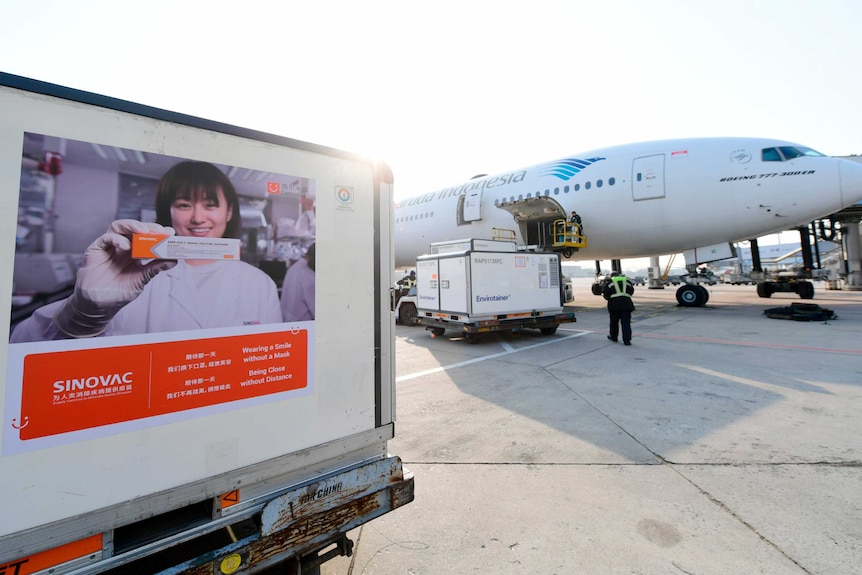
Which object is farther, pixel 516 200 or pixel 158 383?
pixel 516 200

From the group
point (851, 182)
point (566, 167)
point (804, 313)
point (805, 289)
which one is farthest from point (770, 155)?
point (805, 289)

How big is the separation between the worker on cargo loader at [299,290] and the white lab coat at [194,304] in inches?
2.2

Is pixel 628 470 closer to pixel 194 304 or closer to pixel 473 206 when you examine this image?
pixel 194 304

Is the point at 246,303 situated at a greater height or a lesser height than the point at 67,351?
greater

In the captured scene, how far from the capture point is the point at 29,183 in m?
1.42

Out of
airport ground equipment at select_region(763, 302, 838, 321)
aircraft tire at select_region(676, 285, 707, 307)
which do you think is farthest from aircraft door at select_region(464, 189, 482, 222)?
airport ground equipment at select_region(763, 302, 838, 321)

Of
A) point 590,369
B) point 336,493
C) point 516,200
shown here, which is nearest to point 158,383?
point 336,493

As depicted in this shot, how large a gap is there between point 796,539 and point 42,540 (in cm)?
399

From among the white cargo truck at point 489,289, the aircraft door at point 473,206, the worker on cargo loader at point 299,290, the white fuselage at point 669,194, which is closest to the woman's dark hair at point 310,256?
the worker on cargo loader at point 299,290

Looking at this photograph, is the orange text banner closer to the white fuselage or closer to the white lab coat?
the white lab coat

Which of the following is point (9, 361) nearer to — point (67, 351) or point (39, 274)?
point (67, 351)

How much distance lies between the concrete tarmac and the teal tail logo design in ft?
33.2

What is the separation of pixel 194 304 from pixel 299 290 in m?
0.49

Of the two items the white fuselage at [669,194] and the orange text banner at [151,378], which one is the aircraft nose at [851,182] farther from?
the orange text banner at [151,378]
